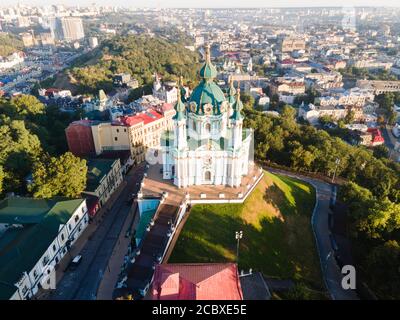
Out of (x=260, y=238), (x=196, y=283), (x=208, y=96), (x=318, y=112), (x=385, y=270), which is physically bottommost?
(x=318, y=112)

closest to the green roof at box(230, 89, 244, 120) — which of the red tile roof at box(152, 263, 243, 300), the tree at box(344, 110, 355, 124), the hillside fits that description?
the red tile roof at box(152, 263, 243, 300)

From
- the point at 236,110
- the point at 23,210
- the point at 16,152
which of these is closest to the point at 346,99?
the point at 236,110

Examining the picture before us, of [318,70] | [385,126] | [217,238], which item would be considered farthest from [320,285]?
[318,70]

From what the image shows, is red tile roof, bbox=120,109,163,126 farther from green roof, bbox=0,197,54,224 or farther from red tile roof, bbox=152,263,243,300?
red tile roof, bbox=152,263,243,300

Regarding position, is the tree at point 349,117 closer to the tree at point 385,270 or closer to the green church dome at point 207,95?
the tree at point 385,270

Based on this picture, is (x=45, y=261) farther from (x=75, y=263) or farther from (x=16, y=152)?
(x=16, y=152)
